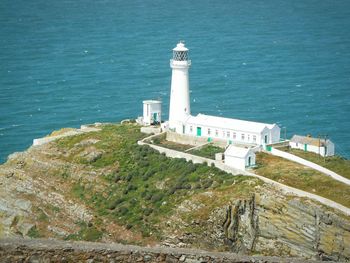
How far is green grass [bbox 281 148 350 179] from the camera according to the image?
51281 mm

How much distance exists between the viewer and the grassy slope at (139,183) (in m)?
51.7

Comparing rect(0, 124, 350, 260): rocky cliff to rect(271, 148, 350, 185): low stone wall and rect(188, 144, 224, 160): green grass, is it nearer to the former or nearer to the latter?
rect(188, 144, 224, 160): green grass

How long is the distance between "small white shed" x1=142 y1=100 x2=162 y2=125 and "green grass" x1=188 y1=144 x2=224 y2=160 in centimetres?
719

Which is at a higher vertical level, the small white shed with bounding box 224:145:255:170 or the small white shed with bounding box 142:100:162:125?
the small white shed with bounding box 142:100:162:125

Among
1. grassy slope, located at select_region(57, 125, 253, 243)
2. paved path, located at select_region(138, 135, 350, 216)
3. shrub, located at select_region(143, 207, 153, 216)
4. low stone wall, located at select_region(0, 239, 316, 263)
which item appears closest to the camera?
low stone wall, located at select_region(0, 239, 316, 263)

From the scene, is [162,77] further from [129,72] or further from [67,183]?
[67,183]

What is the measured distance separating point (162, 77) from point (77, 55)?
88.3 ft

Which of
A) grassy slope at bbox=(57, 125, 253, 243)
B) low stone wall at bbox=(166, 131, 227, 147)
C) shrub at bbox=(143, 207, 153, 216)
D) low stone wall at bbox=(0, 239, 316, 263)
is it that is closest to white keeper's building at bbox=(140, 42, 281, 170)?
low stone wall at bbox=(166, 131, 227, 147)

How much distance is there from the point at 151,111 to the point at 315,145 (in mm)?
14041

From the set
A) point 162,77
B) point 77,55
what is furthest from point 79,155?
point 77,55

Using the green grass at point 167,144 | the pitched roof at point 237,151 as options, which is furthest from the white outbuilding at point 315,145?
the green grass at point 167,144

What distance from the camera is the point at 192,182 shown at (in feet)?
174

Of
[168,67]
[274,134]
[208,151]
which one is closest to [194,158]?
[208,151]

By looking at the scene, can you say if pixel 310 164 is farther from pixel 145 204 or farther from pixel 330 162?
pixel 145 204
